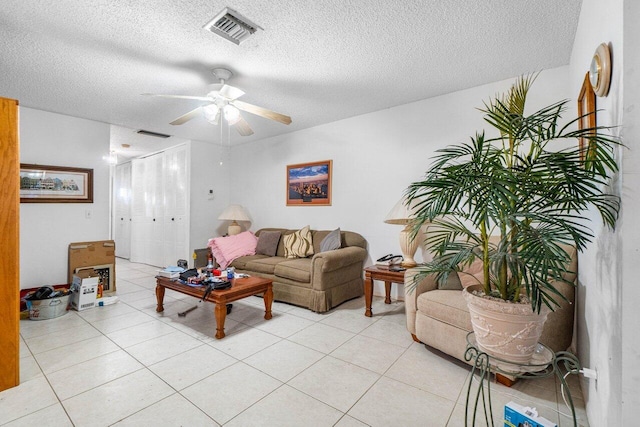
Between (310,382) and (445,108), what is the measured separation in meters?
3.10

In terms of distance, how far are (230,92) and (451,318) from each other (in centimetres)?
253

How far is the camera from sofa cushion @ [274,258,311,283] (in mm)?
3301

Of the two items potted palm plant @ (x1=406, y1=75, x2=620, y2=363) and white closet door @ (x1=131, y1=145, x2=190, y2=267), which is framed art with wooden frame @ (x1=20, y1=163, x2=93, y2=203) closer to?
white closet door @ (x1=131, y1=145, x2=190, y2=267)

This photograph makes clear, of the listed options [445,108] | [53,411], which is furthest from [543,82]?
[53,411]

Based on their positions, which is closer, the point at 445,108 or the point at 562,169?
the point at 562,169

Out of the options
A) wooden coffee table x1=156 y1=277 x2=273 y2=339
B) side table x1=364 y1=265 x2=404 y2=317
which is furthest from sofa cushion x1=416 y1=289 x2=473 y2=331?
wooden coffee table x1=156 y1=277 x2=273 y2=339

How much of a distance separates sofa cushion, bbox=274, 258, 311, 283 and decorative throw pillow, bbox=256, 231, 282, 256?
2.35 ft

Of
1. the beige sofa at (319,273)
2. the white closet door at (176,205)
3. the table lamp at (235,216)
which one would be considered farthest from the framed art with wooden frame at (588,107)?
the white closet door at (176,205)

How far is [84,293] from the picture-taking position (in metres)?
3.33

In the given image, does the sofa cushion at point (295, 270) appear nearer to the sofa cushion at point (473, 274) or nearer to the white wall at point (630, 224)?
the sofa cushion at point (473, 274)

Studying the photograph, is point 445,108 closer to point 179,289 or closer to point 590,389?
point 590,389

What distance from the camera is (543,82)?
276 cm

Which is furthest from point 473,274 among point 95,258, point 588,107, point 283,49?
point 95,258

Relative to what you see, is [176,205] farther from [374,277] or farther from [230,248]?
[374,277]
